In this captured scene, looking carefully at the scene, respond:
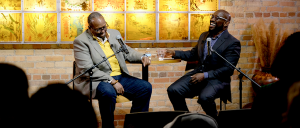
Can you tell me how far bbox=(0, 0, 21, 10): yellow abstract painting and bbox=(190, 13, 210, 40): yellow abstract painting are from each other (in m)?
2.32

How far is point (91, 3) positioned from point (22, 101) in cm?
149

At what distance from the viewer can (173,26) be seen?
3.52m

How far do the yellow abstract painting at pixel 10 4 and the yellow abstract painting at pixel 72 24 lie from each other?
0.59 meters

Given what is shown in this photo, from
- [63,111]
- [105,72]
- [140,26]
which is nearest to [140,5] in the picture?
[140,26]

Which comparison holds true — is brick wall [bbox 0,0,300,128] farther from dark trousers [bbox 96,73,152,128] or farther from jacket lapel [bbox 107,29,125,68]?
dark trousers [bbox 96,73,152,128]

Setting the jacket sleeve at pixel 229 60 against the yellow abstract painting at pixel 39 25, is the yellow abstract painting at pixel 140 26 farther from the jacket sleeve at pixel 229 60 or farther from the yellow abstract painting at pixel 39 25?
the jacket sleeve at pixel 229 60

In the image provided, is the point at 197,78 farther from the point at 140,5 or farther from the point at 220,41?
the point at 140,5

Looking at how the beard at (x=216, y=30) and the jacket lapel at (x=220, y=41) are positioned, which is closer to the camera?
the jacket lapel at (x=220, y=41)

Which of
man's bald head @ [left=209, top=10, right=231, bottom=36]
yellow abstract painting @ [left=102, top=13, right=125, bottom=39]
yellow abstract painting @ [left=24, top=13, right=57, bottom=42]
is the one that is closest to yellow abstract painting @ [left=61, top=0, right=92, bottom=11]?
yellow abstract painting @ [left=24, top=13, right=57, bottom=42]

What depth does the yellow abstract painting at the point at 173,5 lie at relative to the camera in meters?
3.48

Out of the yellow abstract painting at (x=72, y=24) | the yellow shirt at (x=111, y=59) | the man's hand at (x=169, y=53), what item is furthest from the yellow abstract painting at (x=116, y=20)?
Result: the man's hand at (x=169, y=53)

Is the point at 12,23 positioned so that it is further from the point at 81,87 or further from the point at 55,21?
the point at 81,87

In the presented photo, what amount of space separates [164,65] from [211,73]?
44.9 inches

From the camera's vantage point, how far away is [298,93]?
964mm
